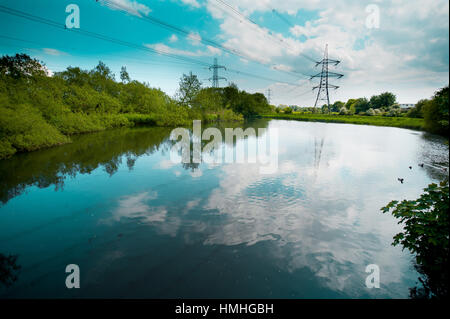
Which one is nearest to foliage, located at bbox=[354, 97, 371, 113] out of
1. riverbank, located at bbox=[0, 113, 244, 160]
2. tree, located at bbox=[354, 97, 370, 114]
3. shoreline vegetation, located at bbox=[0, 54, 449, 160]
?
tree, located at bbox=[354, 97, 370, 114]

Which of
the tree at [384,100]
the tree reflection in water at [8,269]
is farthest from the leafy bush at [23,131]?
the tree at [384,100]

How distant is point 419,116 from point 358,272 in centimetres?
5830

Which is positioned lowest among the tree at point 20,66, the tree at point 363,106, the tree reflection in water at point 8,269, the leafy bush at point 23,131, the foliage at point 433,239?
the tree reflection in water at point 8,269

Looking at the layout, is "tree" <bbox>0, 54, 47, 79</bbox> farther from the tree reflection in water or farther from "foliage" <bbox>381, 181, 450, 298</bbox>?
"foliage" <bbox>381, 181, 450, 298</bbox>

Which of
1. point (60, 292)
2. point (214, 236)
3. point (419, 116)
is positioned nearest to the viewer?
point (60, 292)

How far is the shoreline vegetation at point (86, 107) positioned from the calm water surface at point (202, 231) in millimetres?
3528

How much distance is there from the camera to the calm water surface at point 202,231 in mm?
3967

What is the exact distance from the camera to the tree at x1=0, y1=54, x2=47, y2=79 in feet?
64.6

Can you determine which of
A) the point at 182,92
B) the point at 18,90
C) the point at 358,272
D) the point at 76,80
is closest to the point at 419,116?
the point at 182,92

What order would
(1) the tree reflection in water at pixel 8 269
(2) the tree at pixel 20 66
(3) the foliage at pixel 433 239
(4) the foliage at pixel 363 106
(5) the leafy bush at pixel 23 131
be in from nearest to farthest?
(3) the foliage at pixel 433 239 < (1) the tree reflection in water at pixel 8 269 < (5) the leafy bush at pixel 23 131 < (2) the tree at pixel 20 66 < (4) the foliage at pixel 363 106

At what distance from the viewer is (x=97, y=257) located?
4.64 metres

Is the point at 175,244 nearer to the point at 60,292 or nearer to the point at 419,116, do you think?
the point at 60,292

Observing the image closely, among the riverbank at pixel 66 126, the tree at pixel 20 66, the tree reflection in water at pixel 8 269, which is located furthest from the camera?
the tree at pixel 20 66

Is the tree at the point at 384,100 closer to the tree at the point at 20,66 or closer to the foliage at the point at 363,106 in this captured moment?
the foliage at the point at 363,106
